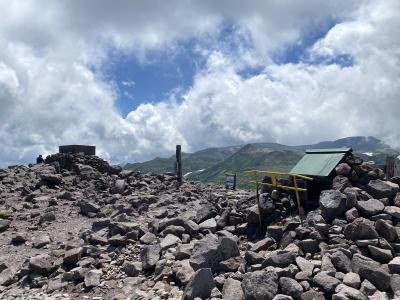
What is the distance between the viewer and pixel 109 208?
79.0 ft

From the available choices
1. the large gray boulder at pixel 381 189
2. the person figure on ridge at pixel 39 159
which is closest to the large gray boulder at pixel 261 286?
the large gray boulder at pixel 381 189

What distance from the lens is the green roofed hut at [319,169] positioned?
1591cm

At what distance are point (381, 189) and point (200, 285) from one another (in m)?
7.72

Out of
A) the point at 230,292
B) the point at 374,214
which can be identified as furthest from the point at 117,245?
the point at 374,214

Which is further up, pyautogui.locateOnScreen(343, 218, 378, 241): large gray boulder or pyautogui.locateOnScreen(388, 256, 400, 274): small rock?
pyautogui.locateOnScreen(343, 218, 378, 241): large gray boulder

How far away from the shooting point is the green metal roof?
16031 mm

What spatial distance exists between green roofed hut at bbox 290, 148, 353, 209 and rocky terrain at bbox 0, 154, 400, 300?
36cm

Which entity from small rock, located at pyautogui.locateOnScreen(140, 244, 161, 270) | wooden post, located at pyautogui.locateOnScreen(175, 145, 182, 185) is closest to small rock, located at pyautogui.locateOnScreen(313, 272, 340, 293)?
small rock, located at pyautogui.locateOnScreen(140, 244, 161, 270)

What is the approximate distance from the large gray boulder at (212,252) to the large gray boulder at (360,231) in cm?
370

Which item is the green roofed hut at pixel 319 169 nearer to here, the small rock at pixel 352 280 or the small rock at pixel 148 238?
the small rock at pixel 352 280

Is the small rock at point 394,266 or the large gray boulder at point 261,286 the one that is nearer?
the large gray boulder at point 261,286

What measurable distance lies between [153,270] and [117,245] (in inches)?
116

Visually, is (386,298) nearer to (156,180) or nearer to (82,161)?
(156,180)

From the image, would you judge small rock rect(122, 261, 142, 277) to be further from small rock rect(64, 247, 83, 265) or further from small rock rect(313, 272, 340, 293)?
small rock rect(313, 272, 340, 293)
